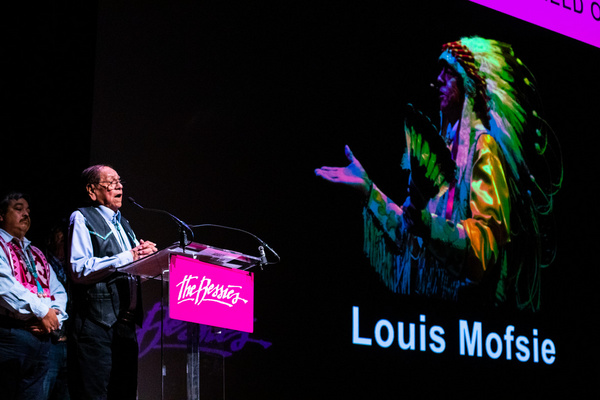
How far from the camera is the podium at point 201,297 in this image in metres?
2.53

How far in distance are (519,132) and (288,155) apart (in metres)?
2.04

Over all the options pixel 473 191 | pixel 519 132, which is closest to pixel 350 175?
pixel 473 191

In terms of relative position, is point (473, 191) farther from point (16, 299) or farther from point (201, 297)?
point (16, 299)

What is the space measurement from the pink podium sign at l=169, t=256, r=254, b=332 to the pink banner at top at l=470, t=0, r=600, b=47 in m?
3.77

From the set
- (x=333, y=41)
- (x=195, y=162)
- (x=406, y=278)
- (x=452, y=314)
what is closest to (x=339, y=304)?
(x=406, y=278)

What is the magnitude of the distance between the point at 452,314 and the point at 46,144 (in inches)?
114

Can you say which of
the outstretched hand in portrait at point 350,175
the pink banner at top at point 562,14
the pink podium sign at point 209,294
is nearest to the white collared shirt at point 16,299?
the pink podium sign at point 209,294

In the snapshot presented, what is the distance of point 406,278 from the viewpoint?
4.96m

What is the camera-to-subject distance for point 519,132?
566cm

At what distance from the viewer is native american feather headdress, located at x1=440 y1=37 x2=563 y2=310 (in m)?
5.50

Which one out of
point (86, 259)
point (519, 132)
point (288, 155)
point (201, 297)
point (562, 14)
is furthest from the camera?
point (562, 14)

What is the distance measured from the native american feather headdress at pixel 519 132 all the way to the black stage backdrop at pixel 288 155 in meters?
0.13

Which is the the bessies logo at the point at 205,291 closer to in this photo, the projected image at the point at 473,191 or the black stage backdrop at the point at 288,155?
the black stage backdrop at the point at 288,155

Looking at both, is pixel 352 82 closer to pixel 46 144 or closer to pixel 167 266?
pixel 46 144
